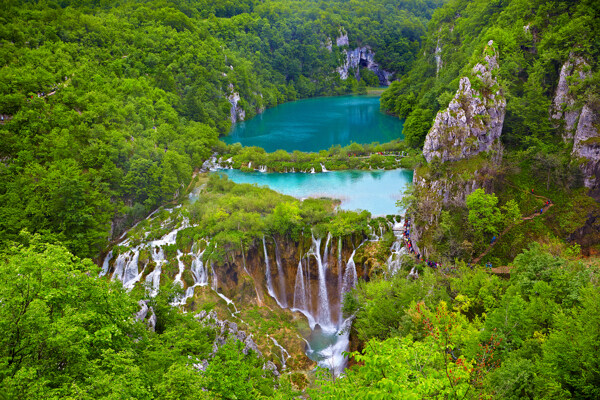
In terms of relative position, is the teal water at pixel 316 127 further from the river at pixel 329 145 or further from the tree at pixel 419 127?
the tree at pixel 419 127

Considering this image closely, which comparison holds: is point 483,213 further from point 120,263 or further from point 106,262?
point 106,262

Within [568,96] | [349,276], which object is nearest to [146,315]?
[349,276]

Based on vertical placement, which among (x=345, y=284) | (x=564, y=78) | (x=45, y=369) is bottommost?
(x=345, y=284)

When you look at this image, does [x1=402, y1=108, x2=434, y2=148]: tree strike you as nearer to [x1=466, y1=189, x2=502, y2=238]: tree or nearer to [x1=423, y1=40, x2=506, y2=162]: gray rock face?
[x1=423, y1=40, x2=506, y2=162]: gray rock face

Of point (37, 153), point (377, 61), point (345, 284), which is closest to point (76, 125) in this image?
point (37, 153)

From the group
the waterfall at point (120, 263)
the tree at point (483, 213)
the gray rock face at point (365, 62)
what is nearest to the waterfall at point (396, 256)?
the tree at point (483, 213)

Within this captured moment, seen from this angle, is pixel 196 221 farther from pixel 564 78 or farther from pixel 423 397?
pixel 564 78
